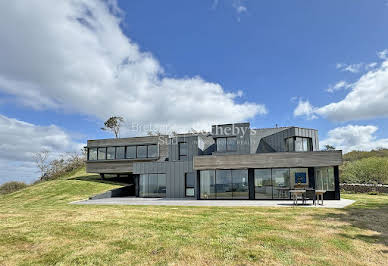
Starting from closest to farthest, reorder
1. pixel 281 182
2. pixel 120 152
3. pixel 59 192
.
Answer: pixel 281 182 < pixel 59 192 < pixel 120 152

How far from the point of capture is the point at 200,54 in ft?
63.6

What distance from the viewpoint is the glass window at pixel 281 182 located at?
1802 cm

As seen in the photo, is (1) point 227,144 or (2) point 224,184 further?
(1) point 227,144

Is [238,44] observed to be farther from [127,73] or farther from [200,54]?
[127,73]

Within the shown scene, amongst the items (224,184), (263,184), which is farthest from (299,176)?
(224,184)

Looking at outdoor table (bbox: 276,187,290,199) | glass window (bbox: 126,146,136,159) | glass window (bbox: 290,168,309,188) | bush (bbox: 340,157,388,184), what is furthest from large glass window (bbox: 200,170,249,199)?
bush (bbox: 340,157,388,184)

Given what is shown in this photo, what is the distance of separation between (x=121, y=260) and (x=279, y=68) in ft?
61.0

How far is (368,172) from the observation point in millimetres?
29266

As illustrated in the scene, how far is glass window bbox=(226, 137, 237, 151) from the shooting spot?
23.7 metres

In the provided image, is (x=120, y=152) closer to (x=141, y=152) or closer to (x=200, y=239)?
(x=141, y=152)

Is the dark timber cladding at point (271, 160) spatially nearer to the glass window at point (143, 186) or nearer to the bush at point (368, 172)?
the glass window at point (143, 186)

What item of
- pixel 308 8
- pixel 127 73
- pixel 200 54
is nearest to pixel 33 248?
pixel 127 73

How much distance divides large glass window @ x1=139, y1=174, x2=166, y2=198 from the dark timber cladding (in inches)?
208

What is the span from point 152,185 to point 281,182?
38.3 feet
